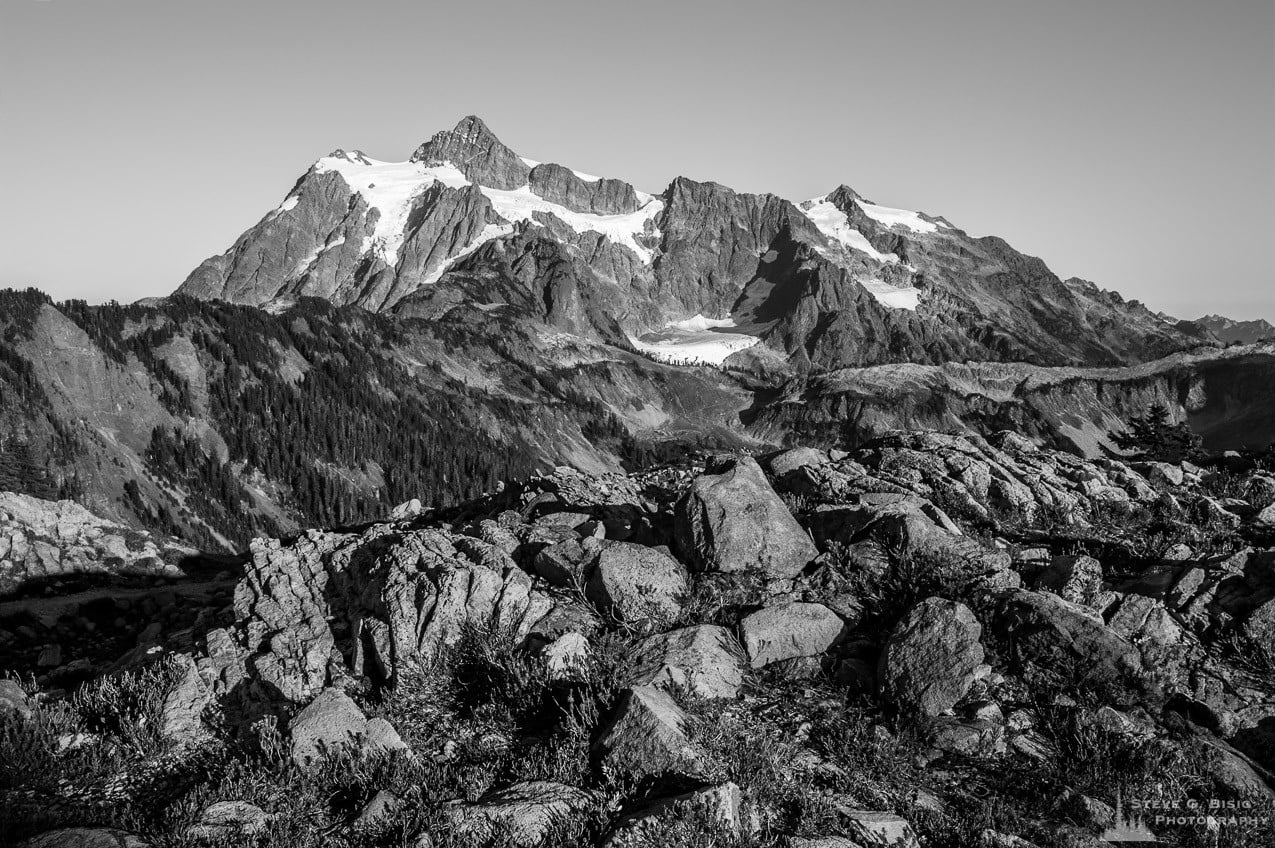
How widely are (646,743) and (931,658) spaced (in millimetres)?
4148

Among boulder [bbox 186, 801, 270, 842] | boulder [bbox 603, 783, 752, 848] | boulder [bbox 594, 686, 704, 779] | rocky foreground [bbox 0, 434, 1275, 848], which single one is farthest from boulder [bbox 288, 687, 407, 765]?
boulder [bbox 603, 783, 752, 848]

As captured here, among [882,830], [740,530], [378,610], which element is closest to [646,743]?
[882,830]

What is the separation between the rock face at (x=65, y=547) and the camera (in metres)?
45.4

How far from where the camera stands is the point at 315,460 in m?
137

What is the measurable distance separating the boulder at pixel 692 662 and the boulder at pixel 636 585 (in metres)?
0.83

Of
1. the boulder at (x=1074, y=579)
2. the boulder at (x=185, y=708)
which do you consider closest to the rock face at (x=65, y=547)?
the boulder at (x=185, y=708)

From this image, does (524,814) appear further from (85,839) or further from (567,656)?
(85,839)

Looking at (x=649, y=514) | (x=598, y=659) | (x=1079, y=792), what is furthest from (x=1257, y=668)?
(x=649, y=514)

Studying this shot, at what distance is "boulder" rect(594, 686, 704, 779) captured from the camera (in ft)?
29.5

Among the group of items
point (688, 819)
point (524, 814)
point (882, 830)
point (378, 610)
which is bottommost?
point (882, 830)

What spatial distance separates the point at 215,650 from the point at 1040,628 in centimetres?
1391

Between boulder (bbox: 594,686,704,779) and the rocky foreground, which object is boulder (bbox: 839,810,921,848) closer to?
the rocky foreground

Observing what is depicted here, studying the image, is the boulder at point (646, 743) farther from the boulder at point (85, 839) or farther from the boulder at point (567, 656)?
the boulder at point (85, 839)

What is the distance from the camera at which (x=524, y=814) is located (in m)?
8.54
